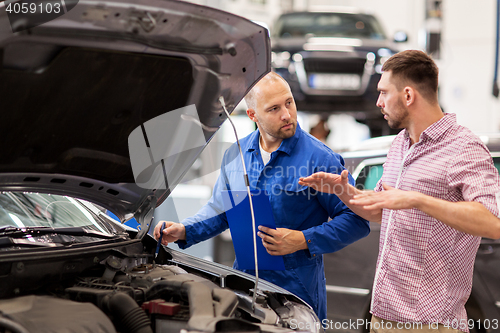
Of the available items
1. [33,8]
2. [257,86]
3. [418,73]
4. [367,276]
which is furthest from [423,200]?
[367,276]

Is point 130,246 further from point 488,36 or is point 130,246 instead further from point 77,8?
point 488,36

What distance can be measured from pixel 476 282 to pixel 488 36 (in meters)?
8.68

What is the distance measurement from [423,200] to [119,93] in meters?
1.13

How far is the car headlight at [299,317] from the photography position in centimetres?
168

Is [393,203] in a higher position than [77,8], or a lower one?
lower

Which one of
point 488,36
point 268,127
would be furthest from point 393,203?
point 488,36

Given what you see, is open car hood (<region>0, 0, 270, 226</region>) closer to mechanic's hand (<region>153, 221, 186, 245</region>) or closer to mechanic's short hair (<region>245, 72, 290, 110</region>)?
mechanic's hand (<region>153, 221, 186, 245</region>)

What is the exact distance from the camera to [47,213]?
2049 millimetres

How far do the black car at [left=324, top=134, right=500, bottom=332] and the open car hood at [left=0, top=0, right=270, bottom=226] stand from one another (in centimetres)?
164

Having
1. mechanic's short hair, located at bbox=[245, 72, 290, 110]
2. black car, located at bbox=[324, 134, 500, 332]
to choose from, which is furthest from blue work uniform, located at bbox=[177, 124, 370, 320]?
black car, located at bbox=[324, 134, 500, 332]

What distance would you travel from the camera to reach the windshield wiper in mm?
1818

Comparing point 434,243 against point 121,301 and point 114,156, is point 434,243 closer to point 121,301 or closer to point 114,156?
point 121,301

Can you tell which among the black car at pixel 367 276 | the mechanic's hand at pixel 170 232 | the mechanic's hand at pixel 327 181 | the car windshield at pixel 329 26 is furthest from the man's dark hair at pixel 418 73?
the car windshield at pixel 329 26

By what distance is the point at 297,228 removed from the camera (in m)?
2.20
